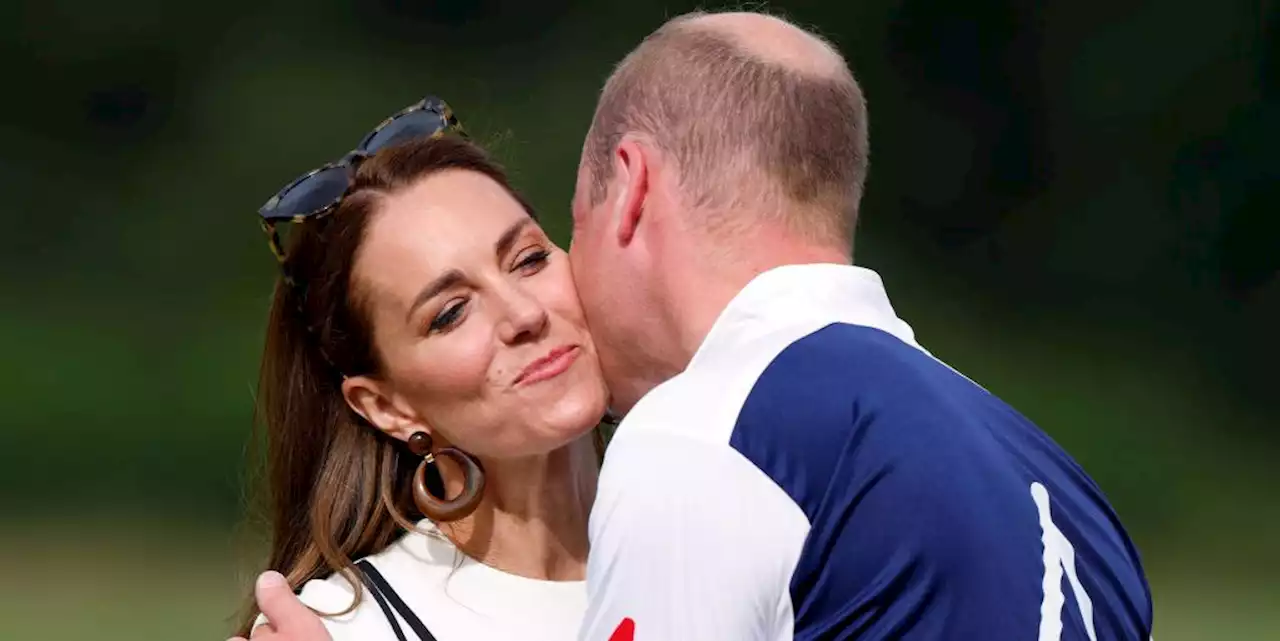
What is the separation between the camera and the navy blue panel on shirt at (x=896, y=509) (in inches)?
62.1

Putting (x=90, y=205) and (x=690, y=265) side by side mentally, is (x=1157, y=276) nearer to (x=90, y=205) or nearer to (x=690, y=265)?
(x=90, y=205)

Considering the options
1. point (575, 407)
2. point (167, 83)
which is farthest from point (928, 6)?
point (575, 407)

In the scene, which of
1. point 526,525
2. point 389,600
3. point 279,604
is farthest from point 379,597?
point 526,525

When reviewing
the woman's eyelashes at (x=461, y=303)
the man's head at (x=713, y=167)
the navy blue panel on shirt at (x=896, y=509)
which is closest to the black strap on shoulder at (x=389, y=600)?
the woman's eyelashes at (x=461, y=303)

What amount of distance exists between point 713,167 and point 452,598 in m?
0.88

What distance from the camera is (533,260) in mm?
2434

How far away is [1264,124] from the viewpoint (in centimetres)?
708

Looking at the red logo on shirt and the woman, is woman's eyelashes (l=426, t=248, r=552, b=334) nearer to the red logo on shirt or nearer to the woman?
the woman

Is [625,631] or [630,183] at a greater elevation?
[630,183]

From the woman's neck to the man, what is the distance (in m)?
0.71

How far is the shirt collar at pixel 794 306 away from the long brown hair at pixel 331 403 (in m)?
0.87

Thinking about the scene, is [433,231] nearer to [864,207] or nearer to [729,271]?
[729,271]

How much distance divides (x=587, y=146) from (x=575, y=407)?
1.45ft

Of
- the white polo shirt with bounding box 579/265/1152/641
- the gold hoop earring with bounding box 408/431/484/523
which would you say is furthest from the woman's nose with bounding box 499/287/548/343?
the white polo shirt with bounding box 579/265/1152/641
